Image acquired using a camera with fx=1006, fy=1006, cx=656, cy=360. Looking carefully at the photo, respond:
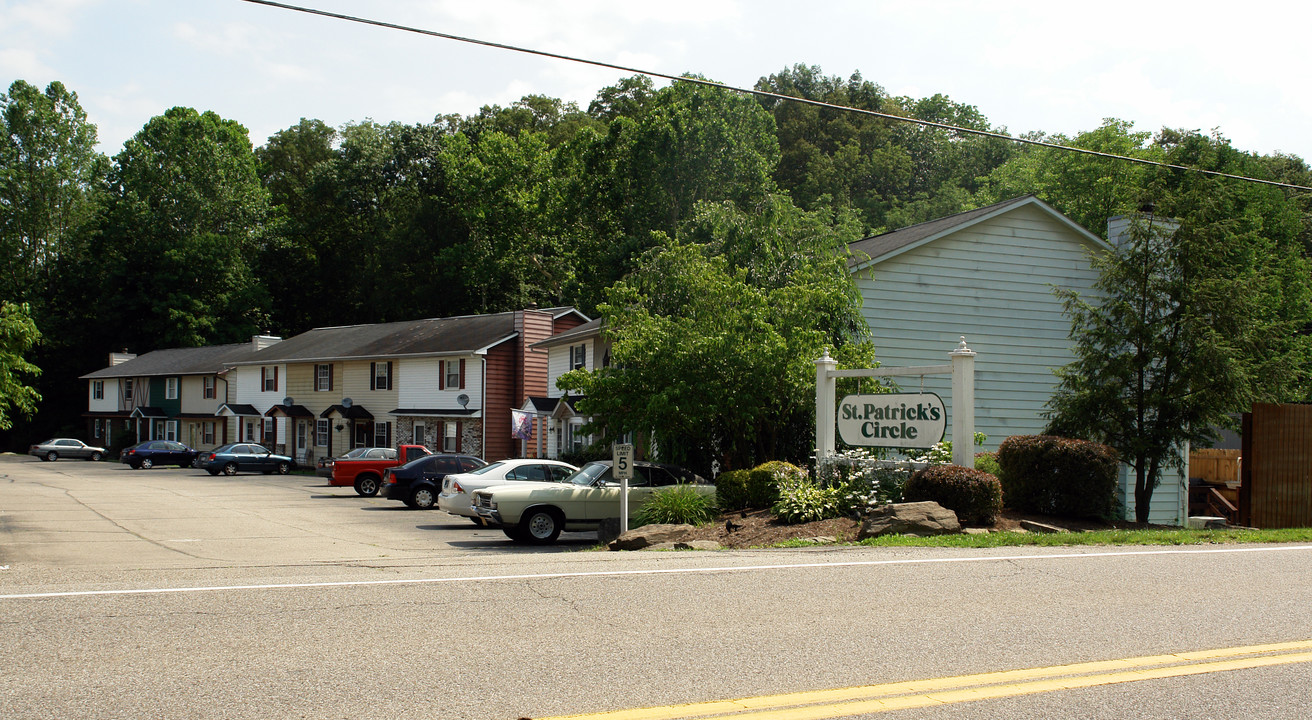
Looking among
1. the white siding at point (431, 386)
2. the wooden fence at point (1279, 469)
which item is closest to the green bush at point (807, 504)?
the wooden fence at point (1279, 469)

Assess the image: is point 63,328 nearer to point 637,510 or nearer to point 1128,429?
point 637,510

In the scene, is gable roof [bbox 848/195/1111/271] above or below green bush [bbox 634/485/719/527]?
above

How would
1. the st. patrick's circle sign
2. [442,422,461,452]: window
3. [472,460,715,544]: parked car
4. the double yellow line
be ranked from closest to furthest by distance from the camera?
the double yellow line, the st. patrick's circle sign, [472,460,715,544]: parked car, [442,422,461,452]: window

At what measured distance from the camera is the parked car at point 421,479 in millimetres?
25391

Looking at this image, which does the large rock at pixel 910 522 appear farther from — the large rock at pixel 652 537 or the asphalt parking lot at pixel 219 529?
the asphalt parking lot at pixel 219 529

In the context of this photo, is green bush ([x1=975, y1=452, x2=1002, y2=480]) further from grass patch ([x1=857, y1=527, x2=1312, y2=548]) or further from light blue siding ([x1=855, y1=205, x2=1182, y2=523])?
light blue siding ([x1=855, y1=205, x2=1182, y2=523])

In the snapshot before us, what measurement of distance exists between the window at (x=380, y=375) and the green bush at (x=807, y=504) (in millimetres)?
33133

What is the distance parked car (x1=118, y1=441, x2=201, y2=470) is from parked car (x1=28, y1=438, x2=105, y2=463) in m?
10.5

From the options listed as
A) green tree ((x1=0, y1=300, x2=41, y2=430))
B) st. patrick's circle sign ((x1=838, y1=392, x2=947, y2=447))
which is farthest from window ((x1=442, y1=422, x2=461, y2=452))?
st. patrick's circle sign ((x1=838, y1=392, x2=947, y2=447))

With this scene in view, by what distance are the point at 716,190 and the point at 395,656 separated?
40992 millimetres

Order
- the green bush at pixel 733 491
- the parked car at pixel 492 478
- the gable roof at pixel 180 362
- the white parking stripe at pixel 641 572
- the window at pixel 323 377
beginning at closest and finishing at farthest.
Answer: the white parking stripe at pixel 641 572 → the green bush at pixel 733 491 → the parked car at pixel 492 478 → the window at pixel 323 377 → the gable roof at pixel 180 362

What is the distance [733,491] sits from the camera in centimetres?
1716

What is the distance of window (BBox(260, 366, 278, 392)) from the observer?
5241 centimetres

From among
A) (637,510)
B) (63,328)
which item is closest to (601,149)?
(637,510)
